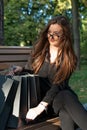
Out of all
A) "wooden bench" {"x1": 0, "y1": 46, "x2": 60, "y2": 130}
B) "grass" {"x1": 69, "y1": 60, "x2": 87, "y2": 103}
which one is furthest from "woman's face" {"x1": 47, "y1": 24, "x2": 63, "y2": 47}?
"grass" {"x1": 69, "y1": 60, "x2": 87, "y2": 103}

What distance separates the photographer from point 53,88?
3654 mm

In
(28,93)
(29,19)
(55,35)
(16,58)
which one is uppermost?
(55,35)

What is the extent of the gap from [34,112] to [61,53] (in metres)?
0.69

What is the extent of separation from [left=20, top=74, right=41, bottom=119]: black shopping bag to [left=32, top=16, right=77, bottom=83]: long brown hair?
0.66ft

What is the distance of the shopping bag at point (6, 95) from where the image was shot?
3400 millimetres

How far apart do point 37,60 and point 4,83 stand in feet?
1.71

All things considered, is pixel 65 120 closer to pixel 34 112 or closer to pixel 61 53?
pixel 34 112

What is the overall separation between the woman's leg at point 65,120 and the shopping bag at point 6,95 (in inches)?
18.2

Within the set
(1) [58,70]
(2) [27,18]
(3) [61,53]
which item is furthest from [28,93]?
(2) [27,18]

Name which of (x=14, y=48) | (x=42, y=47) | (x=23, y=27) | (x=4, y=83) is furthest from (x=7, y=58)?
(x=23, y=27)

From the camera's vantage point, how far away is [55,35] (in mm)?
3855

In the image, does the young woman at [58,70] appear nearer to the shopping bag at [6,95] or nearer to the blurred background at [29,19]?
the shopping bag at [6,95]

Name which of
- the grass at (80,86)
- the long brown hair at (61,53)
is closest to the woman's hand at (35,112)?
the long brown hair at (61,53)

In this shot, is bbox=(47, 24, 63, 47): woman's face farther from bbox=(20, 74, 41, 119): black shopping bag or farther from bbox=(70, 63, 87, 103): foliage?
bbox=(70, 63, 87, 103): foliage
